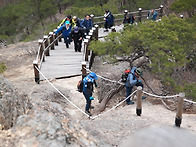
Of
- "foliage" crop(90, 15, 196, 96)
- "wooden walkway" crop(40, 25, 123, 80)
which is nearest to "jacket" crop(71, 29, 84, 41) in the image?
"wooden walkway" crop(40, 25, 123, 80)

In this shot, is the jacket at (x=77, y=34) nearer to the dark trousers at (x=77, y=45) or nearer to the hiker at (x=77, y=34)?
the hiker at (x=77, y=34)

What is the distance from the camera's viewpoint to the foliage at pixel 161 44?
26.7 feet

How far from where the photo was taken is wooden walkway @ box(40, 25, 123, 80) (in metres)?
9.26

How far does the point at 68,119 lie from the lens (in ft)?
14.3

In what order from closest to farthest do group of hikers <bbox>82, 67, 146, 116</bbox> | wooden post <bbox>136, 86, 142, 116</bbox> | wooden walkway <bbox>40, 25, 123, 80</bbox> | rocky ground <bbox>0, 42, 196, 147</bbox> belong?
1. rocky ground <bbox>0, 42, 196, 147</bbox>
2. wooden post <bbox>136, 86, 142, 116</bbox>
3. group of hikers <bbox>82, 67, 146, 116</bbox>
4. wooden walkway <bbox>40, 25, 123, 80</bbox>

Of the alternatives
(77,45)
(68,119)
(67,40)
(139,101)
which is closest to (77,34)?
(77,45)

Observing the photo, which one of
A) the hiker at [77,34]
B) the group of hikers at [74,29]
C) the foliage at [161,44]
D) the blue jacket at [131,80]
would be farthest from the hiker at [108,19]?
the blue jacket at [131,80]

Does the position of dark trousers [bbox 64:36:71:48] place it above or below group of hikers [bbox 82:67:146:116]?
above

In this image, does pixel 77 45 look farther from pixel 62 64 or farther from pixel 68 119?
pixel 68 119

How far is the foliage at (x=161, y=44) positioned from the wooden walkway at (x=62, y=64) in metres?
1.16

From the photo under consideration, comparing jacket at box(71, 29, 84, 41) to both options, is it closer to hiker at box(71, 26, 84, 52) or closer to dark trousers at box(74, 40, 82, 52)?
hiker at box(71, 26, 84, 52)

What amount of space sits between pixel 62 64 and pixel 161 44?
4056mm

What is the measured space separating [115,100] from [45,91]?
9.37 feet

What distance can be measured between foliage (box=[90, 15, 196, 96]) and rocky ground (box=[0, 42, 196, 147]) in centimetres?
135
